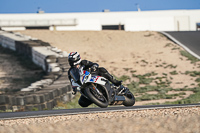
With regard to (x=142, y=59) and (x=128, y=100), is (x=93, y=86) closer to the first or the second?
(x=128, y=100)

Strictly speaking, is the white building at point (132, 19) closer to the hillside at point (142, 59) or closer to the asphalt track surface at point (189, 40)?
the hillside at point (142, 59)

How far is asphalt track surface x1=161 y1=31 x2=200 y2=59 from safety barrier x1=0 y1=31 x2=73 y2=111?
9.80 m

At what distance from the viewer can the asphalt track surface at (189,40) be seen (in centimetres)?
2634

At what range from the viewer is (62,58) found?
1931cm

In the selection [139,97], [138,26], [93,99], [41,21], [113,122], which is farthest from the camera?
[138,26]

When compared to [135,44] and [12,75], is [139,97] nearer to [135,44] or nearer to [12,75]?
[12,75]

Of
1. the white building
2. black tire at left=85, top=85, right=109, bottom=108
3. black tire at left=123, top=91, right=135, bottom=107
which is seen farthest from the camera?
the white building

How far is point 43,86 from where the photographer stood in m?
13.5

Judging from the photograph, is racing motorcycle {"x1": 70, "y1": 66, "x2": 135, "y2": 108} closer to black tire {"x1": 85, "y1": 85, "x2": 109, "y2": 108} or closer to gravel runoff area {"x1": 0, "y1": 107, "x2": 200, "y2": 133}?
black tire {"x1": 85, "y1": 85, "x2": 109, "y2": 108}

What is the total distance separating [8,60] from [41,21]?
27956 millimetres

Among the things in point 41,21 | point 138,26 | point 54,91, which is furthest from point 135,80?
point 138,26

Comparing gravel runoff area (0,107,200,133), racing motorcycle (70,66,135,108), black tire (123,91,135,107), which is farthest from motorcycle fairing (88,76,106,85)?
gravel runoff area (0,107,200,133)

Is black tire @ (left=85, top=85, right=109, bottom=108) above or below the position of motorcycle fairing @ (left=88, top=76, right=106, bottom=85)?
below

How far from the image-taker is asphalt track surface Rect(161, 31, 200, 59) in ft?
86.4
